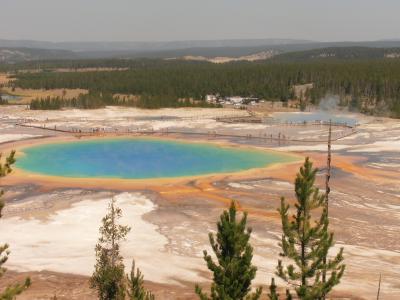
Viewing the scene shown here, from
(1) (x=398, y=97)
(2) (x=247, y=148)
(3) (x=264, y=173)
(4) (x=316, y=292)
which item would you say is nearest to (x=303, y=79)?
(1) (x=398, y=97)

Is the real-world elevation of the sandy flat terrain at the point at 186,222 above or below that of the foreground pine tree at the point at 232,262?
below

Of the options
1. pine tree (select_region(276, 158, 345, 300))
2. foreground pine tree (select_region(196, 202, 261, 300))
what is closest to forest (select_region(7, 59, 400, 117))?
pine tree (select_region(276, 158, 345, 300))

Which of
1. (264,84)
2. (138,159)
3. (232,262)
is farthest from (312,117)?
(232,262)

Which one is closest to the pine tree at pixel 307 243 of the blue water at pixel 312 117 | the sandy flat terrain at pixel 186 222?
the sandy flat terrain at pixel 186 222

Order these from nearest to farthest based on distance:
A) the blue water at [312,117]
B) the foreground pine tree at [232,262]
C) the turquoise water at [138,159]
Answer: the foreground pine tree at [232,262]
the turquoise water at [138,159]
the blue water at [312,117]

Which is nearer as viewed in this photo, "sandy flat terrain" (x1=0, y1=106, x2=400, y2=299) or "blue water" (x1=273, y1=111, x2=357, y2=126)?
"sandy flat terrain" (x1=0, y1=106, x2=400, y2=299)

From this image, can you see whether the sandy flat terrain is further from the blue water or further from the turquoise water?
the blue water

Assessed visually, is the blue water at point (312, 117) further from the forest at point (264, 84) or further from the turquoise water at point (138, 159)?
the turquoise water at point (138, 159)
